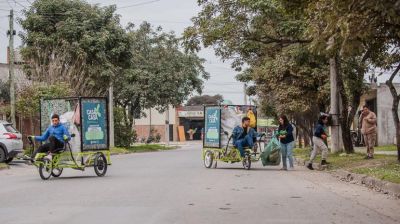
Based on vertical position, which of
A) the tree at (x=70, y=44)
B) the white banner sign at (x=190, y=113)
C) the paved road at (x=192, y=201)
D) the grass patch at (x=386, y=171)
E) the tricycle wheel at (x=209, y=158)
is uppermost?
the tree at (x=70, y=44)

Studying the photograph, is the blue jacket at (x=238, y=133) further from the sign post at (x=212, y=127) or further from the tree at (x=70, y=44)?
the tree at (x=70, y=44)

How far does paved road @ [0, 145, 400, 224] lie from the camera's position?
933 centimetres

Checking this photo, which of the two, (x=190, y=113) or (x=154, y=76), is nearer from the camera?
(x=154, y=76)

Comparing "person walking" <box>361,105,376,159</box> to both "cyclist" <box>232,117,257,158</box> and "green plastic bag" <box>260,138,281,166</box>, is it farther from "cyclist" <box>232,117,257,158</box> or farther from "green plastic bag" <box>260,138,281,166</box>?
"cyclist" <box>232,117,257,158</box>

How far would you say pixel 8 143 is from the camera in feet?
79.0

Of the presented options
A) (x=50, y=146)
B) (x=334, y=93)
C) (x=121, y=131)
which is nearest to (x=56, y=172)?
(x=50, y=146)

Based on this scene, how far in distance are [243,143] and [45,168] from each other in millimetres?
6720

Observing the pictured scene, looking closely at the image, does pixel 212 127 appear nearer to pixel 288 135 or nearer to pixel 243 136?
pixel 243 136

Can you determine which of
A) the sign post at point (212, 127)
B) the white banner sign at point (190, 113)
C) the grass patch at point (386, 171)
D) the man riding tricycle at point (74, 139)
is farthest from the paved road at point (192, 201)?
the white banner sign at point (190, 113)

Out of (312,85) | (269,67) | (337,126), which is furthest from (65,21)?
(337,126)

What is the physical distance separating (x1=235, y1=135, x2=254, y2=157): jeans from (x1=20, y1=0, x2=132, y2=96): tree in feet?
53.8

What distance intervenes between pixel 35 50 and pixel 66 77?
7.92 ft

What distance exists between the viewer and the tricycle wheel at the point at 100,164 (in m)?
17.4

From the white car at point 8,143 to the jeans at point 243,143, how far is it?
9.27 m
